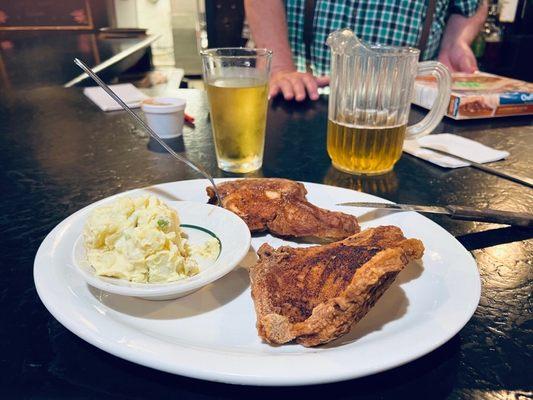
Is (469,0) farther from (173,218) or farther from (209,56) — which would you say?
(173,218)

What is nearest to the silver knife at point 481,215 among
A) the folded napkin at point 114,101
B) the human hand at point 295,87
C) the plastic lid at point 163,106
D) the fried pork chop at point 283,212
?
the fried pork chop at point 283,212

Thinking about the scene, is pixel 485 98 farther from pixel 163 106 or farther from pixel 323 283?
pixel 323 283

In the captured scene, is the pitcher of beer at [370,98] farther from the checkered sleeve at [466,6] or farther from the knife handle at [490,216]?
the checkered sleeve at [466,6]

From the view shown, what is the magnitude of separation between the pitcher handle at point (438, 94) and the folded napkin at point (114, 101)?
1130mm

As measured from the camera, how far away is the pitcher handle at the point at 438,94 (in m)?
1.22

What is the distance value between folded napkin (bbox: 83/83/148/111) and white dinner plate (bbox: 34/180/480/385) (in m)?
1.11

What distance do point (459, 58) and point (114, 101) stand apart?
181 cm

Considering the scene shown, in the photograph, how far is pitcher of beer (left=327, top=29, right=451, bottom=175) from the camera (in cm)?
111

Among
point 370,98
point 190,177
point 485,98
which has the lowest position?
point 190,177

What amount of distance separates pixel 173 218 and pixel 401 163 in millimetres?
818

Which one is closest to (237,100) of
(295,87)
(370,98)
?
(370,98)

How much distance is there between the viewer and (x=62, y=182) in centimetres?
115

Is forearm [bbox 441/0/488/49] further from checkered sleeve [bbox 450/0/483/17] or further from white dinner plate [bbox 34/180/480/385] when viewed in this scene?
white dinner plate [bbox 34/180/480/385]

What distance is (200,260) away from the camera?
0.73 meters
